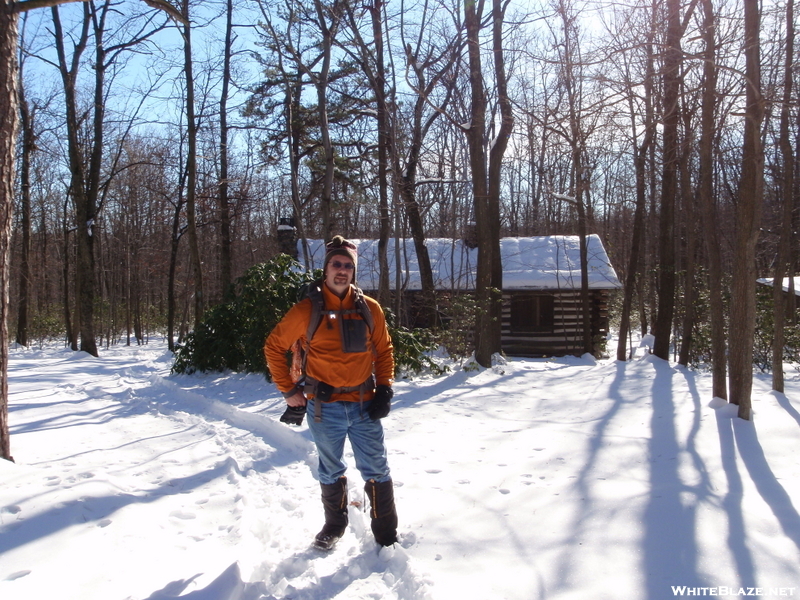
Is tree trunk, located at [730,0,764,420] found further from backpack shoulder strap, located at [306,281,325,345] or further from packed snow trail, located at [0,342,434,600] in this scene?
backpack shoulder strap, located at [306,281,325,345]

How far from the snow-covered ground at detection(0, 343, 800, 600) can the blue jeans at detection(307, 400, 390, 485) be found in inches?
20.6

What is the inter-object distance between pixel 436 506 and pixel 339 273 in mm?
2031

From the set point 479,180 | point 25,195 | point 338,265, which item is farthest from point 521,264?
point 25,195

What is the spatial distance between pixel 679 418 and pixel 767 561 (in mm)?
3394

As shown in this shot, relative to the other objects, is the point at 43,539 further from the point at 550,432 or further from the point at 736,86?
the point at 736,86

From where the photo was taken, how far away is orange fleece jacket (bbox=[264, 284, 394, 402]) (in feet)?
11.3

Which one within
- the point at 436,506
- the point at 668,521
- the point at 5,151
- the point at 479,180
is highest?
the point at 479,180

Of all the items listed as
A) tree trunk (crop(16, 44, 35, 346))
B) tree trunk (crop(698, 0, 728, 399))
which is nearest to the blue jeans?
tree trunk (crop(698, 0, 728, 399))

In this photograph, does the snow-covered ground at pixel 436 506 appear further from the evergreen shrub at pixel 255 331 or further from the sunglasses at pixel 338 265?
the evergreen shrub at pixel 255 331

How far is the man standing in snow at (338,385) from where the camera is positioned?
3459 millimetres

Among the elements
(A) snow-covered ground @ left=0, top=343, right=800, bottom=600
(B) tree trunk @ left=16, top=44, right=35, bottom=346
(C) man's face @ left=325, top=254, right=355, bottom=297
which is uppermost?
(B) tree trunk @ left=16, top=44, right=35, bottom=346

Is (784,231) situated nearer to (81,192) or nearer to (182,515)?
(182,515)

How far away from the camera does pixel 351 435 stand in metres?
3.58

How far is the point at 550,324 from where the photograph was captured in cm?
2033
